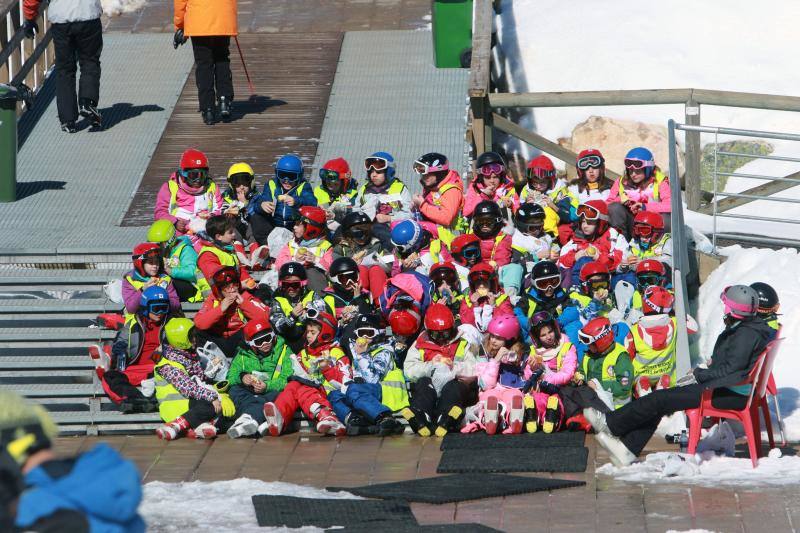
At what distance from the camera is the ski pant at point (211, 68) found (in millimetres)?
14594

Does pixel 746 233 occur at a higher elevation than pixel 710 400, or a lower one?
lower

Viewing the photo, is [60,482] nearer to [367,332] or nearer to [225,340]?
[367,332]

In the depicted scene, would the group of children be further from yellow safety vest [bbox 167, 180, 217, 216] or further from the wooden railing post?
the wooden railing post

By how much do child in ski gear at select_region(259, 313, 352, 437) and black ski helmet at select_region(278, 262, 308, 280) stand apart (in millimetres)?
390

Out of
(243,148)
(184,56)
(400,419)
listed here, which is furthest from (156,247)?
(184,56)

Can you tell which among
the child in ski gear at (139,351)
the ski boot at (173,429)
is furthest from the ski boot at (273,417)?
the child in ski gear at (139,351)

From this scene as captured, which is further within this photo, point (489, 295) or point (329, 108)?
point (329, 108)

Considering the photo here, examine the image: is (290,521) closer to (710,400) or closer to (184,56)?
(710,400)

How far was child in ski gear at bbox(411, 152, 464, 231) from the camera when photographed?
12234 mm

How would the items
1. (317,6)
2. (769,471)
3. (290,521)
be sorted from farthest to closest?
(317,6)
(769,471)
(290,521)

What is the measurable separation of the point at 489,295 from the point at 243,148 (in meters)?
4.42

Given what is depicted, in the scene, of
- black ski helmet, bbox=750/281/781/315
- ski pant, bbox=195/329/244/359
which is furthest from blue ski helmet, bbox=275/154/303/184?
black ski helmet, bbox=750/281/781/315

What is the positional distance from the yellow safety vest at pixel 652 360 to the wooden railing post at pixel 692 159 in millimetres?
2810

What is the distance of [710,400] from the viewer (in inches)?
361
